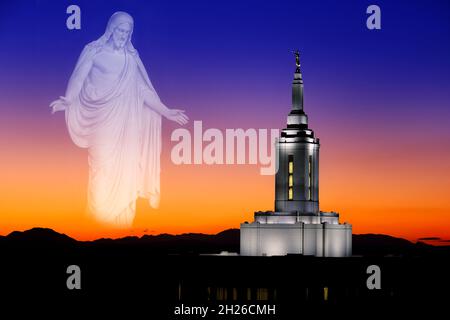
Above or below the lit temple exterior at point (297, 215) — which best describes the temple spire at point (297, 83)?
above

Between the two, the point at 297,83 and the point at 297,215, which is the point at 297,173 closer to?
the point at 297,215

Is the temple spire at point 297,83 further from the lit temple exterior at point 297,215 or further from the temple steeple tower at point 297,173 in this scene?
the temple steeple tower at point 297,173

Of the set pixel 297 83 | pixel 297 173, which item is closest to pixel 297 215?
pixel 297 173

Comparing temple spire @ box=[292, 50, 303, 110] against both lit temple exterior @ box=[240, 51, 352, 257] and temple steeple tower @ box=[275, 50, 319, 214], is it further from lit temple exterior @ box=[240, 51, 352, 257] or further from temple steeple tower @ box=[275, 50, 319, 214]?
temple steeple tower @ box=[275, 50, 319, 214]

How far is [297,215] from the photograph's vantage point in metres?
110

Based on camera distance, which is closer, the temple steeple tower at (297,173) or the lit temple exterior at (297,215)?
the lit temple exterior at (297,215)

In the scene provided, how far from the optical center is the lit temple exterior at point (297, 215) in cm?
10894

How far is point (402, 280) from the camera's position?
422 feet

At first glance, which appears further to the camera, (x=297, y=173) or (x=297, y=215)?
(x=297, y=173)

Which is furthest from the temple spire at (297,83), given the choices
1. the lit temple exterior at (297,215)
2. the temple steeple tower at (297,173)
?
the temple steeple tower at (297,173)

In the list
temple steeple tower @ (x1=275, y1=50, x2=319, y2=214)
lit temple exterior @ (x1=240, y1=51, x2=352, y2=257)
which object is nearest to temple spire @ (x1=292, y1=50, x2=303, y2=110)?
lit temple exterior @ (x1=240, y1=51, x2=352, y2=257)

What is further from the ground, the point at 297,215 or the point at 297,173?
the point at 297,173
